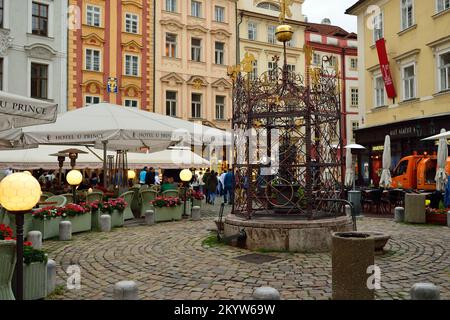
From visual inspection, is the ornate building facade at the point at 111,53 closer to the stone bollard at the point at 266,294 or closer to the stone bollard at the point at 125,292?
the stone bollard at the point at 125,292

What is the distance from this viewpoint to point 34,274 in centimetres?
502

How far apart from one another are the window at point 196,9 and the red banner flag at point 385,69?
14.7 m

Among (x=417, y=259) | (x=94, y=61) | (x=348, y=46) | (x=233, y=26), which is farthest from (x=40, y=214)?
(x=348, y=46)

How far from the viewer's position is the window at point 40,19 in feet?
83.7

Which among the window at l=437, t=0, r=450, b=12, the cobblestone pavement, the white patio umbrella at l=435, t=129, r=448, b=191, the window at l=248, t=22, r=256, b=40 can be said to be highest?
the window at l=248, t=22, r=256, b=40

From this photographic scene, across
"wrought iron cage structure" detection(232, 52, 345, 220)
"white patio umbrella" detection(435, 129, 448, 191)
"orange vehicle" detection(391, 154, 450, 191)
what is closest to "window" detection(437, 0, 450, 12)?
"orange vehicle" detection(391, 154, 450, 191)

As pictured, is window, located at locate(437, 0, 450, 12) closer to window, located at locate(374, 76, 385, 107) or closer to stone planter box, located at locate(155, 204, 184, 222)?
window, located at locate(374, 76, 385, 107)

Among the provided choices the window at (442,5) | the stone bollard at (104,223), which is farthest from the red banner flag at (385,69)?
the stone bollard at (104,223)

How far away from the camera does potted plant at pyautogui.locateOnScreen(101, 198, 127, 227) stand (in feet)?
35.4

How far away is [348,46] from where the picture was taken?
41031 mm

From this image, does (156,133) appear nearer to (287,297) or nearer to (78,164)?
(287,297)

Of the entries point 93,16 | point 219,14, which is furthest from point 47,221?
point 219,14

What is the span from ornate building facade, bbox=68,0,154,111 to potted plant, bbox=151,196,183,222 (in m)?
17.1

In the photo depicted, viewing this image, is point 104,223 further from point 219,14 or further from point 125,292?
point 219,14
